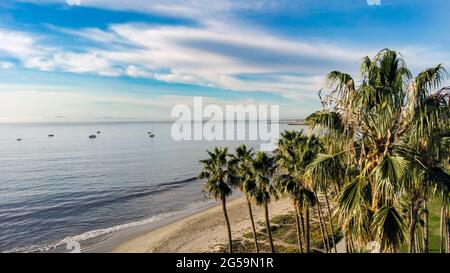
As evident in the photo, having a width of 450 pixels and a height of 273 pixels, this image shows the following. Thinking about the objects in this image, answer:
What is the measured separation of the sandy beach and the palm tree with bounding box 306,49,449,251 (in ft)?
114

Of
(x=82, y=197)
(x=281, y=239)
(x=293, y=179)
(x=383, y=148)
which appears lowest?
(x=281, y=239)

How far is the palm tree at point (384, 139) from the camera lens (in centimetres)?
722

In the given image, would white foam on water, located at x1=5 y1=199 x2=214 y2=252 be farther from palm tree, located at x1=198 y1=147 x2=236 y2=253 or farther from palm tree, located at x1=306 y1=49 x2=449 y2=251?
palm tree, located at x1=306 y1=49 x2=449 y2=251

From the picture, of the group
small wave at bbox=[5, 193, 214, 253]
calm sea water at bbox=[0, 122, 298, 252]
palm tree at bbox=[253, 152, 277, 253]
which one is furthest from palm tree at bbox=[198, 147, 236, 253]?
calm sea water at bbox=[0, 122, 298, 252]

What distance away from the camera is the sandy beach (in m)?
42.5

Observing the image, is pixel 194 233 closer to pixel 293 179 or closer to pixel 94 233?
pixel 94 233

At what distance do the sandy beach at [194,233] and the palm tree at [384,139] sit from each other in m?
34.7

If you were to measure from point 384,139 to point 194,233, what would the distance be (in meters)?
43.1

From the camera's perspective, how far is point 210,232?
158 feet

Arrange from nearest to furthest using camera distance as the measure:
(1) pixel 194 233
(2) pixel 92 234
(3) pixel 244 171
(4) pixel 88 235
→ (3) pixel 244 171 < (4) pixel 88 235 < (2) pixel 92 234 < (1) pixel 194 233

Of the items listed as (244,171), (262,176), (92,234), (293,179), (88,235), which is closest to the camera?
(293,179)

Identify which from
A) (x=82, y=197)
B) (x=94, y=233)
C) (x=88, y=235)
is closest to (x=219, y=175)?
(x=88, y=235)

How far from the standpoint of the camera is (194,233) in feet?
157

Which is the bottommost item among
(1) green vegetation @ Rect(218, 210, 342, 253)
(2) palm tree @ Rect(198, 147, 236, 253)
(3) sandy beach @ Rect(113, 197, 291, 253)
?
(3) sandy beach @ Rect(113, 197, 291, 253)
